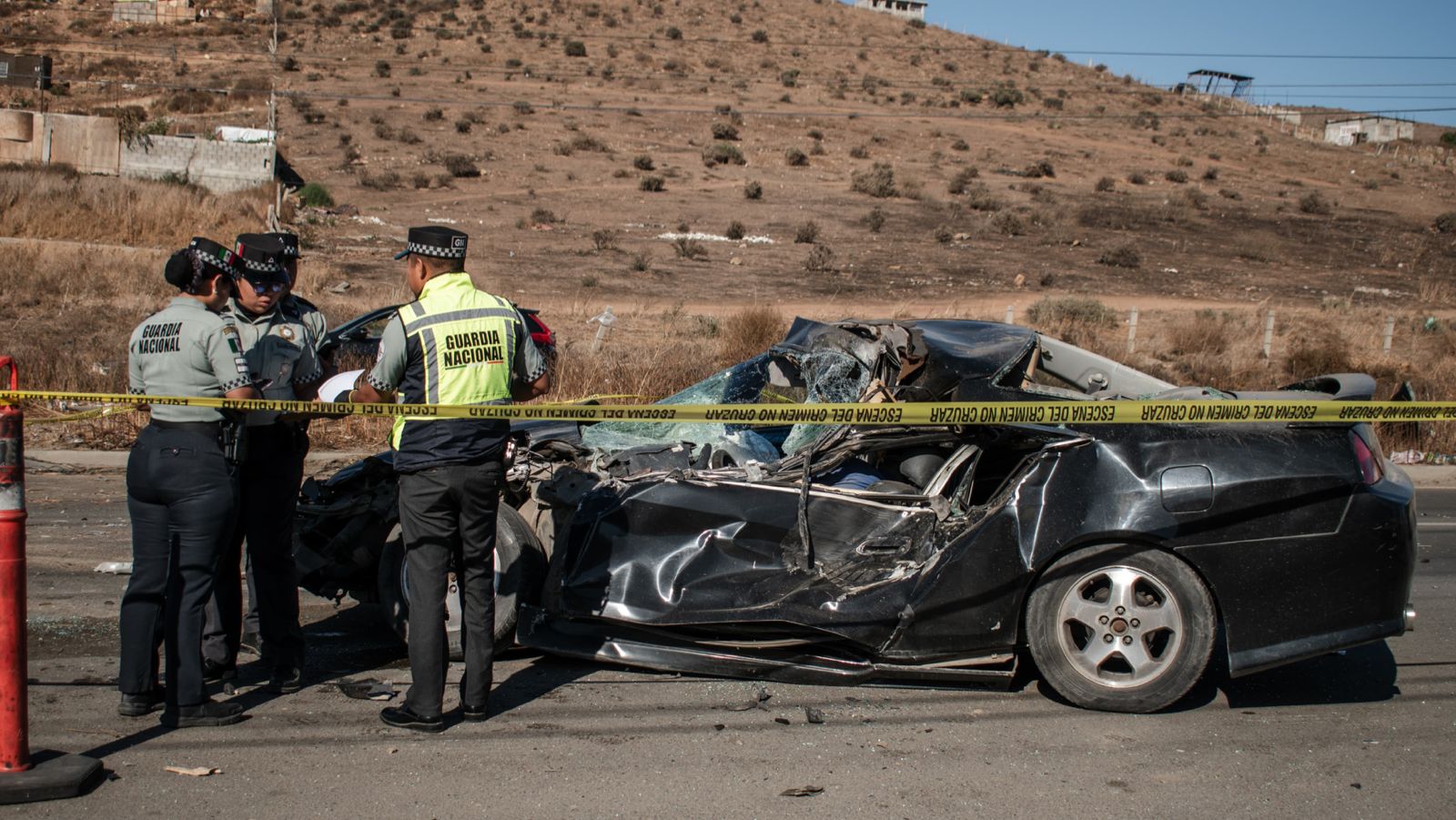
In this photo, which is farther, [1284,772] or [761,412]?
[761,412]

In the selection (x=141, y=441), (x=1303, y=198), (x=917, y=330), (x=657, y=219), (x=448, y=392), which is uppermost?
(x=1303, y=198)

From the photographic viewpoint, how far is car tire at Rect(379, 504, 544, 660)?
202 inches

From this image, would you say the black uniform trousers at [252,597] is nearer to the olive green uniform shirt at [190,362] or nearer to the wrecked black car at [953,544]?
the wrecked black car at [953,544]

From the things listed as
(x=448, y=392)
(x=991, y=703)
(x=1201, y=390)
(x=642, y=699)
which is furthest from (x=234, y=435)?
(x=1201, y=390)

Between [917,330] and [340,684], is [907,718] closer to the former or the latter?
[917,330]

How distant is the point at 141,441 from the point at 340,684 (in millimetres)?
1328

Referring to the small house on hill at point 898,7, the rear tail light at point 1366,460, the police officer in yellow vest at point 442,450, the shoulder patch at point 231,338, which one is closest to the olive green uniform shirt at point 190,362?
the shoulder patch at point 231,338

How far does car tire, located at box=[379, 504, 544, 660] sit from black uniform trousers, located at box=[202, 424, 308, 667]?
1.34 feet

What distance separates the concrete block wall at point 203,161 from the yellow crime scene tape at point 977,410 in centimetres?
3088

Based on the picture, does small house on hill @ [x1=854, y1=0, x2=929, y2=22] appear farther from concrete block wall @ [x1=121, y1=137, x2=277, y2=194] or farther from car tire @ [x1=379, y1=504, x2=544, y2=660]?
car tire @ [x1=379, y1=504, x2=544, y2=660]

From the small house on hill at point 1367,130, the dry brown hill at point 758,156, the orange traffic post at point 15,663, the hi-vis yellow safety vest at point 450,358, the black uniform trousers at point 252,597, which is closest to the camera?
the orange traffic post at point 15,663

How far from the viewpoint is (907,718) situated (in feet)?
15.6

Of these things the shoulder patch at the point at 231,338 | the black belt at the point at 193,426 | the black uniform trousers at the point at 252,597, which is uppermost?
the shoulder patch at the point at 231,338

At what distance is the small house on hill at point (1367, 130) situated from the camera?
6712cm
